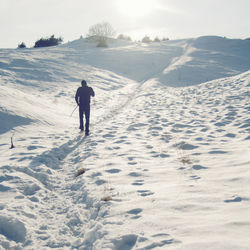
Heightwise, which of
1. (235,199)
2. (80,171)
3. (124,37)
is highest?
(124,37)

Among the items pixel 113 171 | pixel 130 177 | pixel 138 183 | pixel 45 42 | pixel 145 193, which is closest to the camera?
pixel 145 193

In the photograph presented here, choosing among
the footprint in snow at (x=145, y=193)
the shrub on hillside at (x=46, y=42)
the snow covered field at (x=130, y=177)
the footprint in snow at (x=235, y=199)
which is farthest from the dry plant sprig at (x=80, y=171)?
the shrub on hillside at (x=46, y=42)

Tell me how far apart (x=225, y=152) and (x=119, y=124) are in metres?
5.43

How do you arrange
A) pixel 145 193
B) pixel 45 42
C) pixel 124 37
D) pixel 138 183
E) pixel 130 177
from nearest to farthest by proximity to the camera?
pixel 145 193 < pixel 138 183 < pixel 130 177 < pixel 45 42 < pixel 124 37

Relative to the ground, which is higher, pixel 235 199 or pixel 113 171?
pixel 235 199

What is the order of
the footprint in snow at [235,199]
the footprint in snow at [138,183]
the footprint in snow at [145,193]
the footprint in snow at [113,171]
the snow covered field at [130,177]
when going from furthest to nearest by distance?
1. the footprint in snow at [113,171]
2. the footprint in snow at [138,183]
3. the footprint in snow at [145,193]
4. the footprint in snow at [235,199]
5. the snow covered field at [130,177]

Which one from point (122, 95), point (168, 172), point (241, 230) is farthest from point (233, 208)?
point (122, 95)

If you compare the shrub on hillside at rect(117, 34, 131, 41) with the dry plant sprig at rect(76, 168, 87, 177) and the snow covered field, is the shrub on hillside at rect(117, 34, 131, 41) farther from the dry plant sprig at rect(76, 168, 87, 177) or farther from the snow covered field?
the dry plant sprig at rect(76, 168, 87, 177)

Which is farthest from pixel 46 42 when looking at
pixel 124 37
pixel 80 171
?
pixel 80 171

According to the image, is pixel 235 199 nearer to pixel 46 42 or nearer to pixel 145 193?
pixel 145 193

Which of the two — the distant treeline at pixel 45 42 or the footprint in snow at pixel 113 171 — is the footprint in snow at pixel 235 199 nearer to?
the footprint in snow at pixel 113 171

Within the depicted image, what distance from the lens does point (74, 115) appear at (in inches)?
534

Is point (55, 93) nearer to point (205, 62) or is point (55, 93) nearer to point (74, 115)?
point (74, 115)

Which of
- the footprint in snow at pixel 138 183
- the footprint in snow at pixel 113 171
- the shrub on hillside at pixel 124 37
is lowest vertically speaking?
the footprint in snow at pixel 113 171
